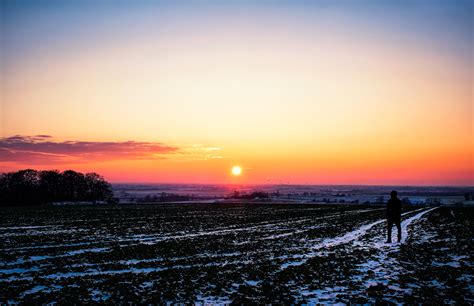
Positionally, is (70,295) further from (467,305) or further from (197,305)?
(467,305)

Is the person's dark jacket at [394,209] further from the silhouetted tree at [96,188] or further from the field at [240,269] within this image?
the silhouetted tree at [96,188]

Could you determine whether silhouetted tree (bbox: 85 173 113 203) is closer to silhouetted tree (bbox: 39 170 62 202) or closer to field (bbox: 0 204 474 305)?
silhouetted tree (bbox: 39 170 62 202)

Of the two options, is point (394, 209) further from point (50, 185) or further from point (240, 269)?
point (50, 185)

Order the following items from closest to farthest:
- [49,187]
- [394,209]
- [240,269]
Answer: [240,269]
[394,209]
[49,187]

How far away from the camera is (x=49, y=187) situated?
110688mm

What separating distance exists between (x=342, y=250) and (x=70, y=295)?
599 inches

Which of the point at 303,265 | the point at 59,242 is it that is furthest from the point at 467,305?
the point at 59,242

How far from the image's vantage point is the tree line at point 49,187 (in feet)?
328

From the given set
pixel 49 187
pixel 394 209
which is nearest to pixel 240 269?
pixel 394 209

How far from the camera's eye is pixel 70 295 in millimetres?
12461

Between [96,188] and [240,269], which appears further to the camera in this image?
[96,188]

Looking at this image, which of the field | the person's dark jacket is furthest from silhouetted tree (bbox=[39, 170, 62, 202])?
the person's dark jacket

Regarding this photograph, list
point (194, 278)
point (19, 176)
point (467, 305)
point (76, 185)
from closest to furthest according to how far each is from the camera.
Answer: point (467, 305)
point (194, 278)
point (19, 176)
point (76, 185)

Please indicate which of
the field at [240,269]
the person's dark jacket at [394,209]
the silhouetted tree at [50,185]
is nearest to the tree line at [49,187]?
the silhouetted tree at [50,185]
